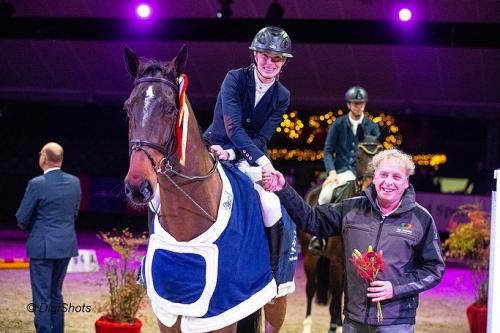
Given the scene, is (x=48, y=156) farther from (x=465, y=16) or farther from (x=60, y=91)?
(x=60, y=91)

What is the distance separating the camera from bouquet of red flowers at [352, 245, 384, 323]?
3.96 m

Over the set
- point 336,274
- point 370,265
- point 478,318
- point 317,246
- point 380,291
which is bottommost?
point 478,318

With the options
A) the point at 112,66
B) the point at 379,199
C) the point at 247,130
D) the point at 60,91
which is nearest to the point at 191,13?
the point at 112,66

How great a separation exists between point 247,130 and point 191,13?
10.2 meters

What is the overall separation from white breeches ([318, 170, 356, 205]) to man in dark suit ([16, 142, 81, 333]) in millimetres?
2714

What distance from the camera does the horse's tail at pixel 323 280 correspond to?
8828 mm

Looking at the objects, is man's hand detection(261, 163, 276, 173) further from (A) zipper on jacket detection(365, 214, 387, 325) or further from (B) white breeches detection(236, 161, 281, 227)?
(A) zipper on jacket detection(365, 214, 387, 325)

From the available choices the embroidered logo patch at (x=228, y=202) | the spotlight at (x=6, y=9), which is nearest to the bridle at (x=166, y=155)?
the embroidered logo patch at (x=228, y=202)

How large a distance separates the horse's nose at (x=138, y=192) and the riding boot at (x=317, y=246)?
488 cm

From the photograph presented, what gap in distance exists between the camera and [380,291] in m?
3.96

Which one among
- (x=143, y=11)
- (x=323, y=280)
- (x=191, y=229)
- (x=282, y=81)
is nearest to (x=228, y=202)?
(x=191, y=229)

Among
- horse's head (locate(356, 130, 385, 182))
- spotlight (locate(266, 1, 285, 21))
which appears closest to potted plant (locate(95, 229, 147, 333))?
horse's head (locate(356, 130, 385, 182))

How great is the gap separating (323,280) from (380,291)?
4.98 metres

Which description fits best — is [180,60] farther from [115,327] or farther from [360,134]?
[360,134]
